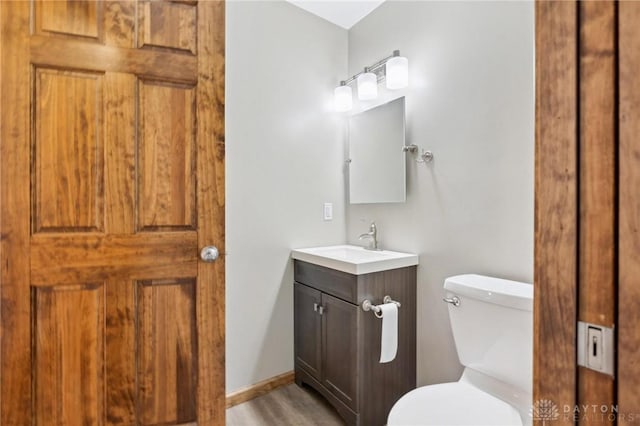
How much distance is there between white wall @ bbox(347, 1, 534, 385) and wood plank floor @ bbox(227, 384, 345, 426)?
58 centimetres

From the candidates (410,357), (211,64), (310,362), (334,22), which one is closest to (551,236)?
(211,64)

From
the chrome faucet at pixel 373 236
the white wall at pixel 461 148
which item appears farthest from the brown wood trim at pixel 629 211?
the chrome faucet at pixel 373 236

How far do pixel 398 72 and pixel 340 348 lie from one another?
1.56 metres

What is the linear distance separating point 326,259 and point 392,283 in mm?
369

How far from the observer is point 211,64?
1445mm

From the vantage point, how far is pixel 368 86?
227 cm

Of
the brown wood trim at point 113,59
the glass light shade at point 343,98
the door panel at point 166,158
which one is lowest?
the door panel at point 166,158

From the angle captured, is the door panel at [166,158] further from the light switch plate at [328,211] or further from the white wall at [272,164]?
the light switch plate at [328,211]

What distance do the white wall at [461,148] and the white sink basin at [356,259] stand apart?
111 mm

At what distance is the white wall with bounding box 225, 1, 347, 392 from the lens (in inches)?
83.8

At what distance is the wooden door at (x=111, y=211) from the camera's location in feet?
3.96

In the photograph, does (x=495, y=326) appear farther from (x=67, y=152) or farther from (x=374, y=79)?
(x=67, y=152)

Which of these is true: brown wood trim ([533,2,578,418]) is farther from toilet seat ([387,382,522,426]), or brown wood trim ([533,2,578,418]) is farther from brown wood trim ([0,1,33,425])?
brown wood trim ([0,1,33,425])

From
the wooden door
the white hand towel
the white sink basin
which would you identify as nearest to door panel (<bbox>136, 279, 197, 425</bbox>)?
the wooden door
